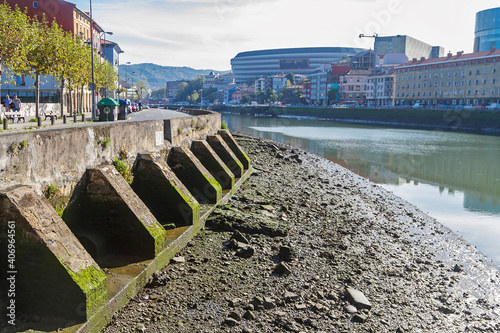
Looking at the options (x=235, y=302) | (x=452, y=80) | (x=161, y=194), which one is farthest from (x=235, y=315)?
(x=452, y=80)

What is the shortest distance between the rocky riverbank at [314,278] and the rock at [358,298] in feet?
0.07

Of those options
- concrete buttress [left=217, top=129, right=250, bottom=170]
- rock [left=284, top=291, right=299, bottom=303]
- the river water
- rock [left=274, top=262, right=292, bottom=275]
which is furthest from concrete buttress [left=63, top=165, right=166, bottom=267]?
concrete buttress [left=217, top=129, right=250, bottom=170]

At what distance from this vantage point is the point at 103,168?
9312 mm

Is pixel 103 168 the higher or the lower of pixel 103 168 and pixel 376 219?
the higher

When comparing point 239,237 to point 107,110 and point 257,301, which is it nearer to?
point 257,301

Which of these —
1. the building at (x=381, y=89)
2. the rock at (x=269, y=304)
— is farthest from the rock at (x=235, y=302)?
the building at (x=381, y=89)

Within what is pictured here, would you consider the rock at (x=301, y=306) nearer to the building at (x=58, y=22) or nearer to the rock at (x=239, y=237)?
the rock at (x=239, y=237)

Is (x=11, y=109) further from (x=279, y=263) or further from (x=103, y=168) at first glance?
(x=279, y=263)

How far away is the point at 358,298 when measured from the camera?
8859 mm

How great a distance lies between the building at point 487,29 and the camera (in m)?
179

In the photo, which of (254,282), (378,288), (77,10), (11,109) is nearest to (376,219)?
(378,288)

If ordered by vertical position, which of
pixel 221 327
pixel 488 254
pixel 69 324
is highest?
pixel 69 324

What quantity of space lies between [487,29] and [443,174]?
180 m

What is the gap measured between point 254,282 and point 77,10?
68.6 m
